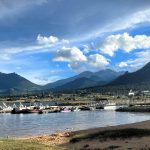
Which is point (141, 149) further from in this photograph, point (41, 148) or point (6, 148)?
point (6, 148)

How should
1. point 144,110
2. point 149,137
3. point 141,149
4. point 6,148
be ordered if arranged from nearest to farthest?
point 6,148
point 141,149
point 149,137
point 144,110

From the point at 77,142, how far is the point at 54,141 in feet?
19.1

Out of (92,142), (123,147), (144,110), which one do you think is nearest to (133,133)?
(92,142)

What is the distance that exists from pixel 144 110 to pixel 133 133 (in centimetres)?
14026

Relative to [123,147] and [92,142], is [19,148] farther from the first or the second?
[92,142]

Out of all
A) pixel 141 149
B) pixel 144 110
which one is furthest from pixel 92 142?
pixel 144 110

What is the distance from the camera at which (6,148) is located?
33.7 meters

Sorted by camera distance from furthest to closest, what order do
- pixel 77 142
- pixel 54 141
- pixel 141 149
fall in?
1. pixel 54 141
2. pixel 77 142
3. pixel 141 149

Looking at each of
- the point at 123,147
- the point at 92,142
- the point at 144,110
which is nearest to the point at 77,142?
the point at 92,142

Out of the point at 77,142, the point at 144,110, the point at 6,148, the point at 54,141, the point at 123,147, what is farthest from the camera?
the point at 144,110

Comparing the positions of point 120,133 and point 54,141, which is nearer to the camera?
point 120,133

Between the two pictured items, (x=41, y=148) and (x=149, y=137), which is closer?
(x=41, y=148)

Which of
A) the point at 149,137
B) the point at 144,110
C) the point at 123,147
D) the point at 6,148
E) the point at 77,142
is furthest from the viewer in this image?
the point at 144,110

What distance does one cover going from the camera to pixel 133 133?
52094 millimetres
